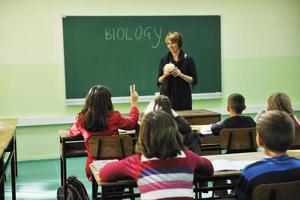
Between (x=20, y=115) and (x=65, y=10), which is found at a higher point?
(x=65, y=10)

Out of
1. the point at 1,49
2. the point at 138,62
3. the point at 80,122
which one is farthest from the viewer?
the point at 138,62

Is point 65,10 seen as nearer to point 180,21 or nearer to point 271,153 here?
point 180,21

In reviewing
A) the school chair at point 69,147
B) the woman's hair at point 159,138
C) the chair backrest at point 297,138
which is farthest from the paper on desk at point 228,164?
the school chair at point 69,147

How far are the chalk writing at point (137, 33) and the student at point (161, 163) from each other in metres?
4.88

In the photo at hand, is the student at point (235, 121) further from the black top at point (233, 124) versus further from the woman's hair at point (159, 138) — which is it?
the woman's hair at point (159, 138)

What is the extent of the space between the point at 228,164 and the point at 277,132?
710 mm

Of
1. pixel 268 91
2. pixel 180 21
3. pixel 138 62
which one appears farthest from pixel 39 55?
pixel 268 91

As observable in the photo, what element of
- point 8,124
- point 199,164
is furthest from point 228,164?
point 8,124

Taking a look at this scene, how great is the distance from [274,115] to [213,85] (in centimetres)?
537

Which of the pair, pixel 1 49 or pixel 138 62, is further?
pixel 138 62

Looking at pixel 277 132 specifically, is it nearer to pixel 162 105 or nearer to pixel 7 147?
pixel 162 105

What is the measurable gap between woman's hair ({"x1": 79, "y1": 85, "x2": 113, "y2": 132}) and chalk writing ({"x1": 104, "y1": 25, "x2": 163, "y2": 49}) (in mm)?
3303

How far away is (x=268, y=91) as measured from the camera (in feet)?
25.8

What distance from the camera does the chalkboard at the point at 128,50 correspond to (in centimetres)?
696
